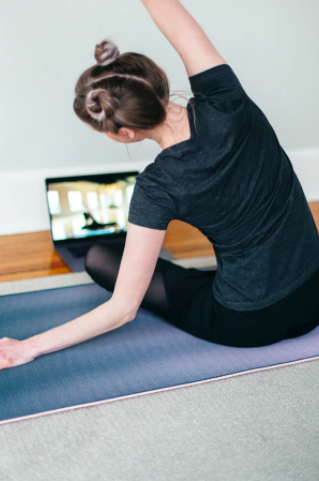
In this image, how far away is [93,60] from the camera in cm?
268

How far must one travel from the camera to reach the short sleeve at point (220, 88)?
1200 millimetres

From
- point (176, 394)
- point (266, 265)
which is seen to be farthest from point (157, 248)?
point (176, 394)

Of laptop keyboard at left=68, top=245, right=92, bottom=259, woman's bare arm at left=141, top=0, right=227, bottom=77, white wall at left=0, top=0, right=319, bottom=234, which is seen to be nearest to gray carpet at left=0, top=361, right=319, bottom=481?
woman's bare arm at left=141, top=0, right=227, bottom=77

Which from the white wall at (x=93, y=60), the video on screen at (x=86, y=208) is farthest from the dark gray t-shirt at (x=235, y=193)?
the white wall at (x=93, y=60)

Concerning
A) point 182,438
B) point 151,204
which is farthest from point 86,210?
point 182,438

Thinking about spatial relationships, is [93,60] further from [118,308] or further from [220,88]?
[118,308]

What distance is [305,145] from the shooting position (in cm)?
344

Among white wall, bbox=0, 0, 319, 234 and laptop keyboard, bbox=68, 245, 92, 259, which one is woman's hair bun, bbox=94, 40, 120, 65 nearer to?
laptop keyboard, bbox=68, 245, 92, 259

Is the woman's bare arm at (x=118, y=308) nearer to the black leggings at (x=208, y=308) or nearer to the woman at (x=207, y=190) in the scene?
the woman at (x=207, y=190)

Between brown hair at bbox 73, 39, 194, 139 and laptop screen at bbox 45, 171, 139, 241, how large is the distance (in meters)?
1.47

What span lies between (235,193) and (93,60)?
5.79 ft

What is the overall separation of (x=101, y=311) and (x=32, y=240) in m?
1.48

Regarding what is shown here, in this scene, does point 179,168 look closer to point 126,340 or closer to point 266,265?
point 266,265

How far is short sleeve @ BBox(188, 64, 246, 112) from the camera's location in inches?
47.3
